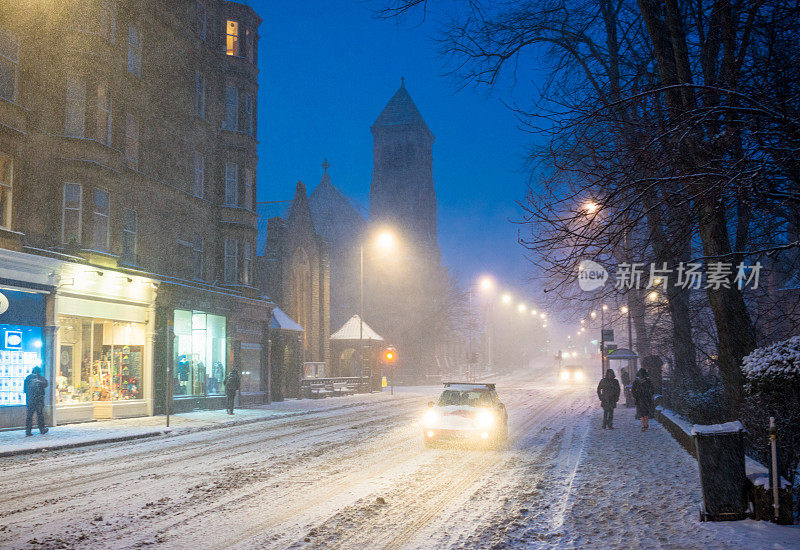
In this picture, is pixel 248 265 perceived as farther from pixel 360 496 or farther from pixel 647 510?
pixel 647 510

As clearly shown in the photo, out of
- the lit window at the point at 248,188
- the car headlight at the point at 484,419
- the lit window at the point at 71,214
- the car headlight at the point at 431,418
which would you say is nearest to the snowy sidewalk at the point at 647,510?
the car headlight at the point at 484,419

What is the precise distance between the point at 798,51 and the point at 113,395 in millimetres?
23500

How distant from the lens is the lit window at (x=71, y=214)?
23.2m

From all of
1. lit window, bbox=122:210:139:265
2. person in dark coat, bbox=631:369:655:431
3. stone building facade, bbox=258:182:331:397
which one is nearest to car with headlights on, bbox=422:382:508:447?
person in dark coat, bbox=631:369:655:431

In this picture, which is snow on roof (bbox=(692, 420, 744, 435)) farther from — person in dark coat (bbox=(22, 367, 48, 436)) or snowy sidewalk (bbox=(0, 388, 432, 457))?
person in dark coat (bbox=(22, 367, 48, 436))

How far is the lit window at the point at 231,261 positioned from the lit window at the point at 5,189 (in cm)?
1351

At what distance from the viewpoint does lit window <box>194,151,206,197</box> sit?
32000mm

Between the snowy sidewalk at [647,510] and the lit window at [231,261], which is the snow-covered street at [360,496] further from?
the lit window at [231,261]

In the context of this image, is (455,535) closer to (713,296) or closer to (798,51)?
(713,296)

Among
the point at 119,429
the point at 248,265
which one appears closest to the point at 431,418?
the point at 119,429

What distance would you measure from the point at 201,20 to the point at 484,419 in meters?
25.4

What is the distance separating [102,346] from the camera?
25125mm

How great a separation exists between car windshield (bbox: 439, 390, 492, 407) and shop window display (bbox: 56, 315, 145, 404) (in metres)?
13.1

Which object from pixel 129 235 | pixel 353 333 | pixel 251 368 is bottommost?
pixel 251 368
